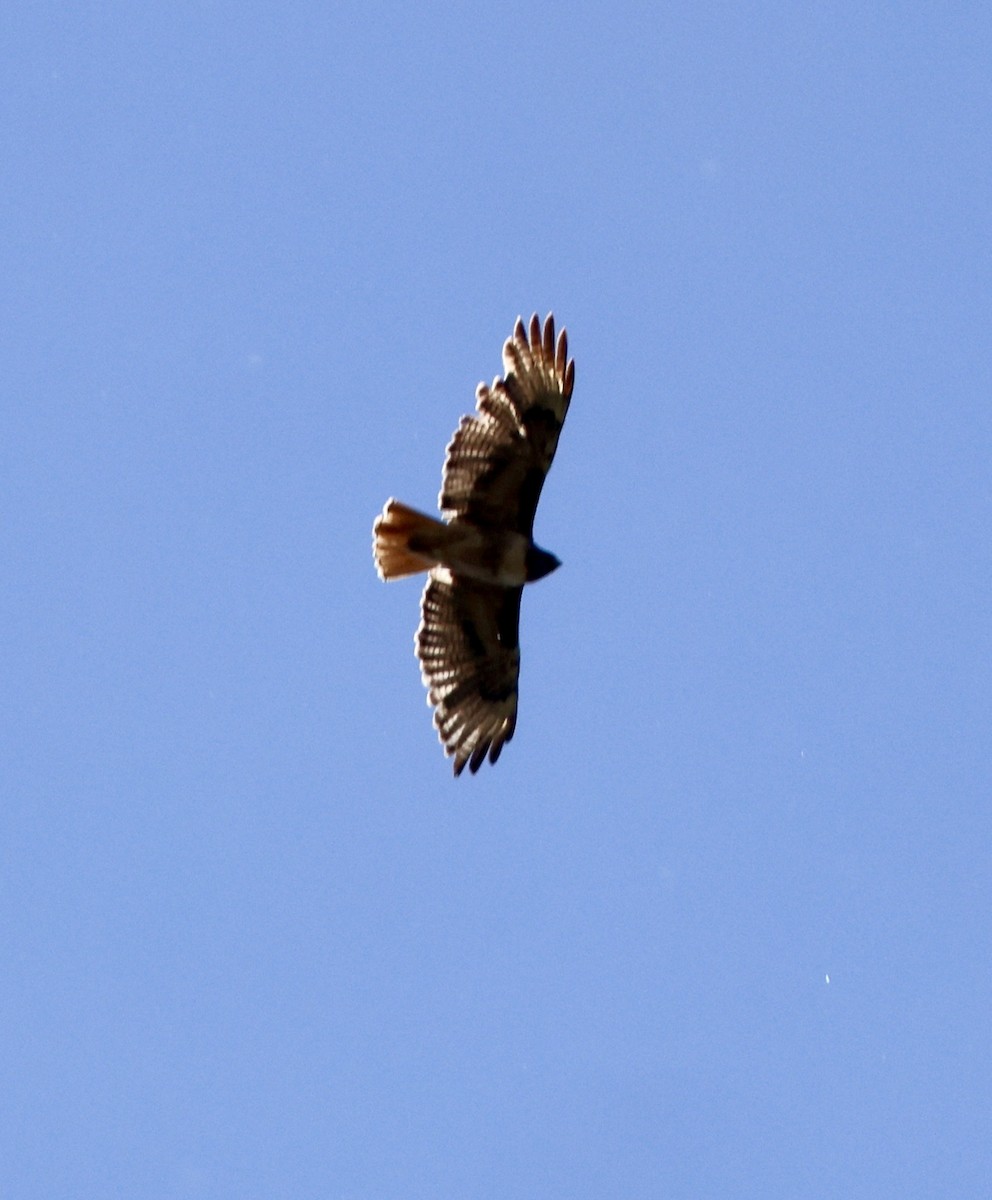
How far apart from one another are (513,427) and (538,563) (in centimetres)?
108

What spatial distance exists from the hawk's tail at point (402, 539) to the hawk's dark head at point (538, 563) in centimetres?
75

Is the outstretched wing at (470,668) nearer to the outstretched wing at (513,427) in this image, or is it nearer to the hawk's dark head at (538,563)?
the hawk's dark head at (538,563)

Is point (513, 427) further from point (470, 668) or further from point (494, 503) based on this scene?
point (470, 668)

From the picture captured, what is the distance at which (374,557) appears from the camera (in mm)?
16078

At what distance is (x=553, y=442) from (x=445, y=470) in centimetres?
83

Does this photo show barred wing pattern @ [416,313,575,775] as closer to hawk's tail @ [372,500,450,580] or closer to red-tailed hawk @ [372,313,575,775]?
red-tailed hawk @ [372,313,575,775]

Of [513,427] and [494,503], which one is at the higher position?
[513,427]

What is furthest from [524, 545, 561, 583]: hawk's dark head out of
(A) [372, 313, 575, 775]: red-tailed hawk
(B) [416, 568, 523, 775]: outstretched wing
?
(B) [416, 568, 523, 775]: outstretched wing

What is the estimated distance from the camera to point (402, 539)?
52.5ft

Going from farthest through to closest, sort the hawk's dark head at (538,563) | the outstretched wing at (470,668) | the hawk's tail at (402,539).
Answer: the outstretched wing at (470,668) → the hawk's dark head at (538,563) → the hawk's tail at (402,539)

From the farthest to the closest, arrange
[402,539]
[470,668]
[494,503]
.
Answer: [470,668]
[494,503]
[402,539]

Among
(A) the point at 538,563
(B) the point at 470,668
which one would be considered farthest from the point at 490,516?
(B) the point at 470,668

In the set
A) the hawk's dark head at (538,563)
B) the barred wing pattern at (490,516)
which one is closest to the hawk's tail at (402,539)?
the barred wing pattern at (490,516)

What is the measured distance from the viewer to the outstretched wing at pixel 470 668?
1708cm
